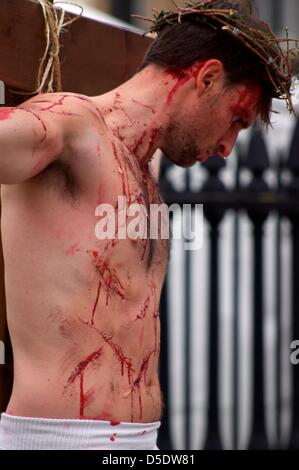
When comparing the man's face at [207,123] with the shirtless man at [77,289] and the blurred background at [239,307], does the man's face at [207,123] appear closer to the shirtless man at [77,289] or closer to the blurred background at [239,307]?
the shirtless man at [77,289]

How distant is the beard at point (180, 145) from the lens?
304 centimetres

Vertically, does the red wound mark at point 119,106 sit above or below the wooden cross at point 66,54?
below

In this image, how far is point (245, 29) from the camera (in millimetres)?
3090

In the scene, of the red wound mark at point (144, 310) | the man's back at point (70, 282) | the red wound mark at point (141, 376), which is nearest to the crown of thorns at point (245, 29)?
the man's back at point (70, 282)

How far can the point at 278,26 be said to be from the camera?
9.46 meters

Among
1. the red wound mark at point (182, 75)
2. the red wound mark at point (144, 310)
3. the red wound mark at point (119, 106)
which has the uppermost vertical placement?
the red wound mark at point (182, 75)

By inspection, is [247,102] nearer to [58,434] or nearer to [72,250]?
[72,250]

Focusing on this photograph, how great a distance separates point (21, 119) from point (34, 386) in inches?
26.6

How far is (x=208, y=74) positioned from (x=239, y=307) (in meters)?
3.19

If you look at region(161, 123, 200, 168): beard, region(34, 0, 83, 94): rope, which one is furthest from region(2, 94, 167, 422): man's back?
region(34, 0, 83, 94): rope

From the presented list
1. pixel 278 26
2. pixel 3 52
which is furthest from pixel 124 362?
pixel 278 26

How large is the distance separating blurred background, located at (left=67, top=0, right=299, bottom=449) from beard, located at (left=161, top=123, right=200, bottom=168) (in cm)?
276

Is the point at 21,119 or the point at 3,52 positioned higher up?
the point at 3,52
